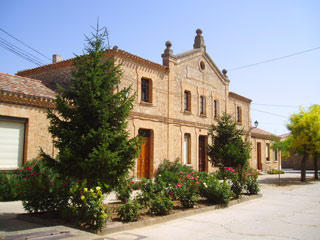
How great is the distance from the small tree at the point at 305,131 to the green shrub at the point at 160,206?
15.7m

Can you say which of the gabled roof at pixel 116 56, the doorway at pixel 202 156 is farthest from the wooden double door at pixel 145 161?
the doorway at pixel 202 156

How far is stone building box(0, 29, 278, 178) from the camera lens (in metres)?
16.6

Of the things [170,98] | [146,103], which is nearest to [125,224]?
[146,103]

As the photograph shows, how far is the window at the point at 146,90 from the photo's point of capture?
57.0 ft

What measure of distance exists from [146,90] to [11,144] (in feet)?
26.4

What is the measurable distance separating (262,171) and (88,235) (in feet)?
89.8

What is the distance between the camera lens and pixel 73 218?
6.93 meters

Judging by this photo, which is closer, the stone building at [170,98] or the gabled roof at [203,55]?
the stone building at [170,98]

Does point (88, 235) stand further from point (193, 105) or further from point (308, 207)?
point (193, 105)

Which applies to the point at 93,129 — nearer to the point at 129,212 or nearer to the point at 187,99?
the point at 129,212

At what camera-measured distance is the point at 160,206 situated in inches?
320

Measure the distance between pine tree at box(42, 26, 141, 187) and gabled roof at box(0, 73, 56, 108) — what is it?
533cm

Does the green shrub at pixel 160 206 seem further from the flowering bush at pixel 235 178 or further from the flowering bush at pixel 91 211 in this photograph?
the flowering bush at pixel 235 178

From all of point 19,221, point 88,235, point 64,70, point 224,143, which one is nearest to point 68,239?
point 88,235
